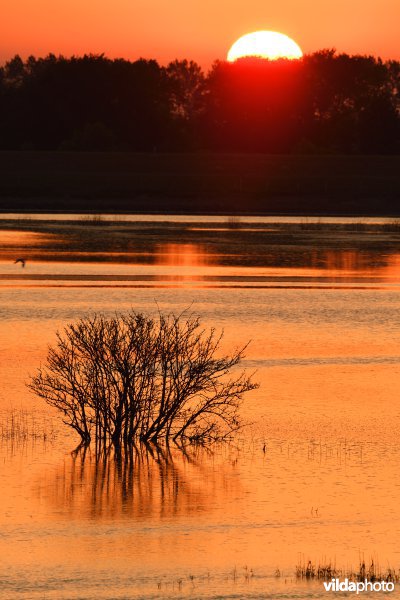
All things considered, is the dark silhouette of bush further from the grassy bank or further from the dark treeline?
the dark treeline

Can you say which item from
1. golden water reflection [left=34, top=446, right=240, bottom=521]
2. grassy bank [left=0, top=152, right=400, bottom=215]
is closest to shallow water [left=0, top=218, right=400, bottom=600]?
golden water reflection [left=34, top=446, right=240, bottom=521]

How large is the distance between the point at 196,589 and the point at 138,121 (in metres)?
106

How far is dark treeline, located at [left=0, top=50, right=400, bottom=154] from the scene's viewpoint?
112625mm

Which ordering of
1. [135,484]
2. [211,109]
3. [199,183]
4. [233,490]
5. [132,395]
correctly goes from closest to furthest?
[233,490] < [135,484] < [132,395] < [199,183] < [211,109]

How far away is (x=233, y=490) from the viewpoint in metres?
13.0

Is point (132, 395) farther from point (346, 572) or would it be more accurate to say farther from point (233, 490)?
point (346, 572)

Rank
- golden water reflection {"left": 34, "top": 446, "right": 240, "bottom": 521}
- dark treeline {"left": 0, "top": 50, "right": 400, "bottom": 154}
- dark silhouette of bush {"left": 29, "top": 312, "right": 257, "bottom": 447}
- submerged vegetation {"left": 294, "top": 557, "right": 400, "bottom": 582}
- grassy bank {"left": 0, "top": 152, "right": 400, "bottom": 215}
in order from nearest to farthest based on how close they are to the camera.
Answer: submerged vegetation {"left": 294, "top": 557, "right": 400, "bottom": 582} < golden water reflection {"left": 34, "top": 446, "right": 240, "bottom": 521} < dark silhouette of bush {"left": 29, "top": 312, "right": 257, "bottom": 447} < grassy bank {"left": 0, "top": 152, "right": 400, "bottom": 215} < dark treeline {"left": 0, "top": 50, "right": 400, "bottom": 154}

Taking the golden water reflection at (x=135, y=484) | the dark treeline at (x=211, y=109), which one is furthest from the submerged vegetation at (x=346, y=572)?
the dark treeline at (x=211, y=109)
